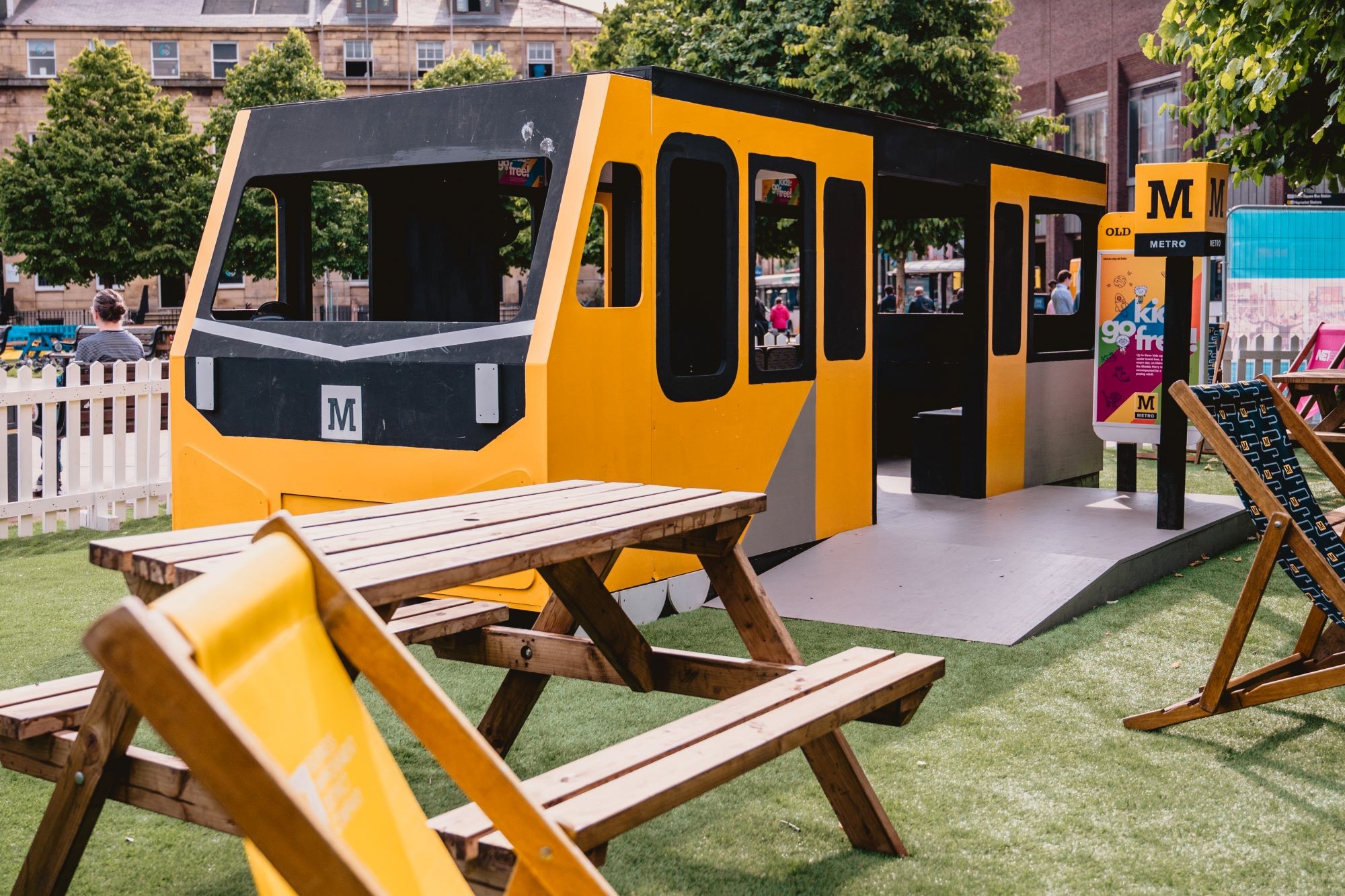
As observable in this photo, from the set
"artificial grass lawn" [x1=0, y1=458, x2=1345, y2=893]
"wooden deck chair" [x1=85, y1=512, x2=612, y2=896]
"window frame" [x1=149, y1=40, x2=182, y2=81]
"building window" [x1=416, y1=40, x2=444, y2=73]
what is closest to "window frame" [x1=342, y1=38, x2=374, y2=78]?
"building window" [x1=416, y1=40, x2=444, y2=73]

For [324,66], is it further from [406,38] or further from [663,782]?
[663,782]

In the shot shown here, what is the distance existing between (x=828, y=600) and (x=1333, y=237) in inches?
701

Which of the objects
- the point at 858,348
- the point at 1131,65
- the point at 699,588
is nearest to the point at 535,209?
the point at 858,348

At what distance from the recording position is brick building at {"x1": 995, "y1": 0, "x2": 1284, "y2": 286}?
35.9 meters

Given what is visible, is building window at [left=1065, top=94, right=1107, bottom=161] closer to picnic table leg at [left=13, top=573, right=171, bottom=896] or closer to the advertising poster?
the advertising poster

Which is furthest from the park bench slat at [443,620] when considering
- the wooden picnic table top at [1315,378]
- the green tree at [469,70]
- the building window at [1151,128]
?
the green tree at [469,70]

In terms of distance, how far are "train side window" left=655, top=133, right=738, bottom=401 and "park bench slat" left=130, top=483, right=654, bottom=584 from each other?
2228 mm

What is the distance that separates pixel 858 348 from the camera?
773 cm

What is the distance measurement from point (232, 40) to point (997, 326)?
51.5 m

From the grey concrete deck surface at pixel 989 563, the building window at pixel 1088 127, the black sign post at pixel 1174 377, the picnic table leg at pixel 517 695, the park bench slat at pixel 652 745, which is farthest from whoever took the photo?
the building window at pixel 1088 127

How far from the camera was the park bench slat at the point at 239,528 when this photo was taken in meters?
2.73

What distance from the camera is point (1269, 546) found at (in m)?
4.57

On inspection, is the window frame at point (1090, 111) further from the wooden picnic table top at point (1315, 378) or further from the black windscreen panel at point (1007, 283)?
the black windscreen panel at point (1007, 283)

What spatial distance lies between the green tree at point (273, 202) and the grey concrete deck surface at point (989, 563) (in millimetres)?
32332
